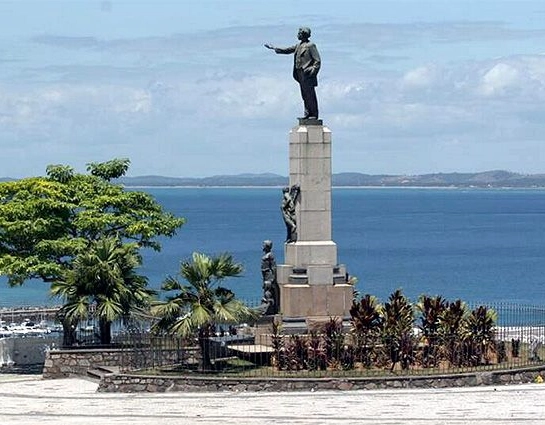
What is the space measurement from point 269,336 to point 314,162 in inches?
187

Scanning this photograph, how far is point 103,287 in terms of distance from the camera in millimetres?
39062

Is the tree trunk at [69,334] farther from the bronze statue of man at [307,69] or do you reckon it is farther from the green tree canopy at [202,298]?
the bronze statue of man at [307,69]

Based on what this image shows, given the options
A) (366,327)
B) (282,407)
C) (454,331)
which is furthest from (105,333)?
(282,407)

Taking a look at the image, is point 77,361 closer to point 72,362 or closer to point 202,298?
point 72,362

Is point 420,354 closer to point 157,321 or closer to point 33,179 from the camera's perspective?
point 157,321

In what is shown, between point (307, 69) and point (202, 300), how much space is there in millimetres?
7980

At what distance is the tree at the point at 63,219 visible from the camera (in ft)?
140

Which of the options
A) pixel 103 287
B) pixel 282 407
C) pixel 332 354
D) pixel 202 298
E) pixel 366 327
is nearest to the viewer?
pixel 282 407

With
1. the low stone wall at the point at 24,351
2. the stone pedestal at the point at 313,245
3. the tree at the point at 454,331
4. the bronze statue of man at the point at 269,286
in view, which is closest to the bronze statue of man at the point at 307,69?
the stone pedestal at the point at 313,245

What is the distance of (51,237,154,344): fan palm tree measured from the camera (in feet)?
127

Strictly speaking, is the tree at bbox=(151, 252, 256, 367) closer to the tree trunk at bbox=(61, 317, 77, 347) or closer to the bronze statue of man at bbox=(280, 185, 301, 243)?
the bronze statue of man at bbox=(280, 185, 301, 243)

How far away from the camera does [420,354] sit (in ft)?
119

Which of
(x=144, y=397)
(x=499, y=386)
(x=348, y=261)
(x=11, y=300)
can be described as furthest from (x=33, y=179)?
(x=348, y=261)

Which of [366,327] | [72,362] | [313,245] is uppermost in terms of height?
[313,245]
